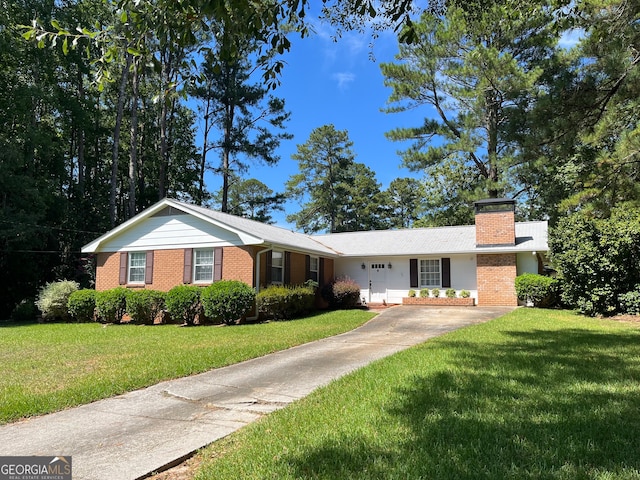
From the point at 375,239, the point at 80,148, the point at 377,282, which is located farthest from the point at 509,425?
the point at 80,148

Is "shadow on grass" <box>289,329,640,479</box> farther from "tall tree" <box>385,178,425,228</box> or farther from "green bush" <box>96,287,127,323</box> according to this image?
"tall tree" <box>385,178,425,228</box>

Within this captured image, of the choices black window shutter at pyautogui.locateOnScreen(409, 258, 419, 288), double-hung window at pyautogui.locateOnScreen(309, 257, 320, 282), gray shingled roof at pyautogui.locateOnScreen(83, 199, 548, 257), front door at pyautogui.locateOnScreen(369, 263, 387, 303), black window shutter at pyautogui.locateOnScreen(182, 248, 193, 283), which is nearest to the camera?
black window shutter at pyautogui.locateOnScreen(182, 248, 193, 283)

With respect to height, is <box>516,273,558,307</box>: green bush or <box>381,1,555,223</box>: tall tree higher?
<box>381,1,555,223</box>: tall tree

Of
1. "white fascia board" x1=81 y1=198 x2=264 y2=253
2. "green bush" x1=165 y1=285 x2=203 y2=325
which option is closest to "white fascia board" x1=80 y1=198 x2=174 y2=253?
"white fascia board" x1=81 y1=198 x2=264 y2=253

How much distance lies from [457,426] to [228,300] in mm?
11060

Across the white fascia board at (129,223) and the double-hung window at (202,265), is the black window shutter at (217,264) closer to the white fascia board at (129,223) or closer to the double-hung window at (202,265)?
the double-hung window at (202,265)

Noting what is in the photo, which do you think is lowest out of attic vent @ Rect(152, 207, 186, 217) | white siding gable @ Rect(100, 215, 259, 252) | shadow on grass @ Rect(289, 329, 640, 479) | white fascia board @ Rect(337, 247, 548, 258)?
shadow on grass @ Rect(289, 329, 640, 479)

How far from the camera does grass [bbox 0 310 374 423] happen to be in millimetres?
5930

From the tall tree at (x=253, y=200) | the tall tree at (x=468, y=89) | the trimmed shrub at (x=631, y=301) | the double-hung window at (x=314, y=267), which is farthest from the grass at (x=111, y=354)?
the tall tree at (x=253, y=200)

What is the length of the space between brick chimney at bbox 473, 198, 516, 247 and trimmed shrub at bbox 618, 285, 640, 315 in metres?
5.02

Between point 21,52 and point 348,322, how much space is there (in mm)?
24271

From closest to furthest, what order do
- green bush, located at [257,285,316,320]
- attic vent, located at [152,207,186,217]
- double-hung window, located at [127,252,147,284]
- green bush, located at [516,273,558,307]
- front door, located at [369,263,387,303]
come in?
green bush, located at [257,285,316,320] < green bush, located at [516,273,558,307] < attic vent, located at [152,207,186,217] < double-hung window, located at [127,252,147,284] < front door, located at [369,263,387,303]

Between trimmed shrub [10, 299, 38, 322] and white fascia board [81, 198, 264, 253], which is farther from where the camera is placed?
trimmed shrub [10, 299, 38, 322]

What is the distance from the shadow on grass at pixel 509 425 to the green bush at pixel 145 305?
12076 mm
